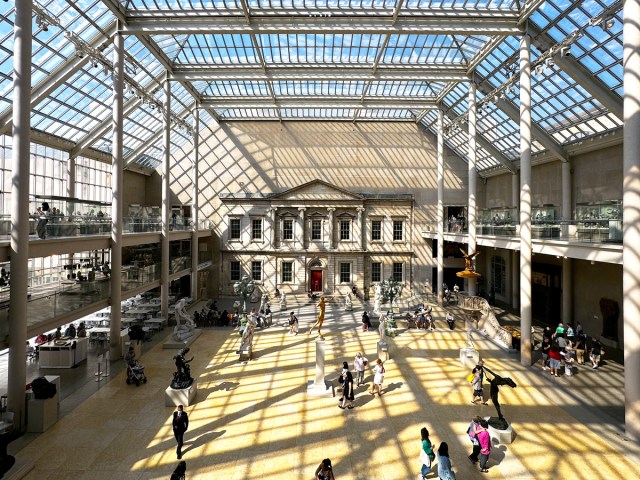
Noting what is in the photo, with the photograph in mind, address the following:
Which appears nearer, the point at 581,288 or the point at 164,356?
the point at 164,356

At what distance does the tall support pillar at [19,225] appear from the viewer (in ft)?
35.9

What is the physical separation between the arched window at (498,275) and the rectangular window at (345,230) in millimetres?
13300

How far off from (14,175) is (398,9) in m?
16.9

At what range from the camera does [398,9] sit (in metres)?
17.8

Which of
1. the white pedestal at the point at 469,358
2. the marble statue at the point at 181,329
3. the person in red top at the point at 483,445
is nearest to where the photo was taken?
the person in red top at the point at 483,445

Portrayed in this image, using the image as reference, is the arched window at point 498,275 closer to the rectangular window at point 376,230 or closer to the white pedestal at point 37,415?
the rectangular window at point 376,230

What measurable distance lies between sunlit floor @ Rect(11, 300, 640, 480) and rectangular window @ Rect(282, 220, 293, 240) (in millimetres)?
17978

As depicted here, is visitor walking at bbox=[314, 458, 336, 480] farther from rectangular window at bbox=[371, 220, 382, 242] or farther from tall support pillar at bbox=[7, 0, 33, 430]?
rectangular window at bbox=[371, 220, 382, 242]

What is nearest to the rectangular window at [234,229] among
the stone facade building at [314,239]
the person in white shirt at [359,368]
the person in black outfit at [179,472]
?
the stone facade building at [314,239]

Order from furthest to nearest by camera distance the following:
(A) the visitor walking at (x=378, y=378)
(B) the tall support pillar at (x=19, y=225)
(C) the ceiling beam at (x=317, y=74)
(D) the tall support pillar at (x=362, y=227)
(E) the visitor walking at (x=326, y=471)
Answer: (D) the tall support pillar at (x=362, y=227) → (C) the ceiling beam at (x=317, y=74) → (A) the visitor walking at (x=378, y=378) → (B) the tall support pillar at (x=19, y=225) → (E) the visitor walking at (x=326, y=471)

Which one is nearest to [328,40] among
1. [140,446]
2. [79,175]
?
[79,175]

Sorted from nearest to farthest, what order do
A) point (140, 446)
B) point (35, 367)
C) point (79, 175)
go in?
1. point (140, 446)
2. point (35, 367)
3. point (79, 175)

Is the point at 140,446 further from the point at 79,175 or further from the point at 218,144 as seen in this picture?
the point at 218,144

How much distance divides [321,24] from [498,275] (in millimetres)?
25713
